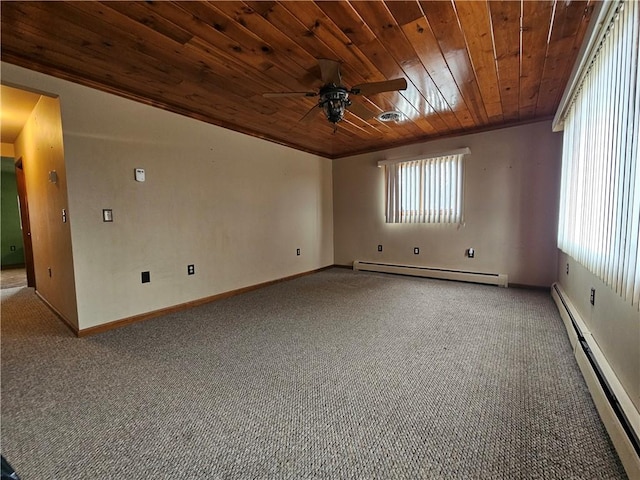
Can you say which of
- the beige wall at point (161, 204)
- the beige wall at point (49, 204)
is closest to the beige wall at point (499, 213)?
the beige wall at point (161, 204)

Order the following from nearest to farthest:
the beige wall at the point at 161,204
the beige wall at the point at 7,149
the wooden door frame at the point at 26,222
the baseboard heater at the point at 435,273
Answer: the beige wall at the point at 161,204 → the baseboard heater at the point at 435,273 → the wooden door frame at the point at 26,222 → the beige wall at the point at 7,149

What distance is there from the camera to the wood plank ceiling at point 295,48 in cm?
169

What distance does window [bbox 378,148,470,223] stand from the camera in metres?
4.28

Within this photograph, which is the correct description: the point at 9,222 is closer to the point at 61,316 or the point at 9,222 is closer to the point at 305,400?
the point at 61,316

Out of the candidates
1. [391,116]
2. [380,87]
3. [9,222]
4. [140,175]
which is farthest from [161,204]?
[9,222]

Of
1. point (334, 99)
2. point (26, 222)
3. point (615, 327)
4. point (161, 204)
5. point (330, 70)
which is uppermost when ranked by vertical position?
point (330, 70)

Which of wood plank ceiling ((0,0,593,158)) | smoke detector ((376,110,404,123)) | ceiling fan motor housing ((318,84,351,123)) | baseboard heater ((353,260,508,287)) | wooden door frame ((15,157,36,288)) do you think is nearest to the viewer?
wood plank ceiling ((0,0,593,158))

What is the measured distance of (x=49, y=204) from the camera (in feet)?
9.90

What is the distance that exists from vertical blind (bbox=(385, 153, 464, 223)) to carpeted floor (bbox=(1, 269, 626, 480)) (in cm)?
195

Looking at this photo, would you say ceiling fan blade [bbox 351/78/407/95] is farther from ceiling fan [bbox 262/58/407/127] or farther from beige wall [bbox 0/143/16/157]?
beige wall [bbox 0/143/16/157]

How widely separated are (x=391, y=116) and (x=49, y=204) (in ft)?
13.0

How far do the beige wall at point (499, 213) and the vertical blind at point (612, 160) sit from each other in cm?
149

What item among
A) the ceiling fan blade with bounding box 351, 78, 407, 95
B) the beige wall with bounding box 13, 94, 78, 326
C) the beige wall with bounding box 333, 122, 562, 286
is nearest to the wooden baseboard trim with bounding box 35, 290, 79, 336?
the beige wall with bounding box 13, 94, 78, 326

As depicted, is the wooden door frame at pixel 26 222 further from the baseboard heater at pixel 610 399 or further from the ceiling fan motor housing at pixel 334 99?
the baseboard heater at pixel 610 399
